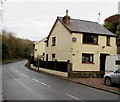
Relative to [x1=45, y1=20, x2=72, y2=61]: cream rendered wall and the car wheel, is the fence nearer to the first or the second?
[x1=45, y1=20, x2=72, y2=61]: cream rendered wall

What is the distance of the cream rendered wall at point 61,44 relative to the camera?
2699 cm

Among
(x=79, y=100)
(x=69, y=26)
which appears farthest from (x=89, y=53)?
(x=79, y=100)

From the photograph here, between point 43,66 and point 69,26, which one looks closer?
point 69,26

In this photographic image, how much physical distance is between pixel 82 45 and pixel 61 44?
12.8 feet

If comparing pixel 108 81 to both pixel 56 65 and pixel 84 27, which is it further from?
pixel 84 27

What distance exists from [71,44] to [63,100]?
16.3m

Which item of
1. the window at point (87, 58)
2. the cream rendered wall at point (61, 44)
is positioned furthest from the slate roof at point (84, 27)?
the window at point (87, 58)

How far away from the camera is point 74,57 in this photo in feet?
84.6

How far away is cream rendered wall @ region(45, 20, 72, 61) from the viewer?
2699cm

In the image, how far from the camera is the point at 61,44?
95.9 feet

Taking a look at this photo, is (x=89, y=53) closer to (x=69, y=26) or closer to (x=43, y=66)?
(x=69, y=26)

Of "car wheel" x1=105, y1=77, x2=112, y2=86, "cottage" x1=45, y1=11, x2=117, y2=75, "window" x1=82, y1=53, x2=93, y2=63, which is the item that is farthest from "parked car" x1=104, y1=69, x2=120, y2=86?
"window" x1=82, y1=53, x2=93, y2=63

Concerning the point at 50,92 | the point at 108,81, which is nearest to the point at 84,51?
the point at 108,81

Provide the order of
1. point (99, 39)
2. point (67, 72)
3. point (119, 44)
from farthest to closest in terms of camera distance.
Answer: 1. point (119, 44)
2. point (99, 39)
3. point (67, 72)
